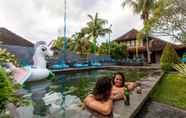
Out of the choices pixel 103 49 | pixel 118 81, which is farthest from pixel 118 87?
pixel 103 49

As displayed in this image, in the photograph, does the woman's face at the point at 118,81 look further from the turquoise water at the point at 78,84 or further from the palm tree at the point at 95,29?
the palm tree at the point at 95,29

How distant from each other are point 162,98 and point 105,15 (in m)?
36.0

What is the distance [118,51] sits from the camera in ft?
118

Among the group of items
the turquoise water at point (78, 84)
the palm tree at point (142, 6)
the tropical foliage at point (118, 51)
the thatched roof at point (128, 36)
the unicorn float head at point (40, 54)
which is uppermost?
the palm tree at point (142, 6)

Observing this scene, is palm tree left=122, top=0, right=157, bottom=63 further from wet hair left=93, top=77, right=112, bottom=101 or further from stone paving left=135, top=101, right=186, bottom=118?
wet hair left=93, top=77, right=112, bottom=101

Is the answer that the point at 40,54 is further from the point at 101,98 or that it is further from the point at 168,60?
the point at 168,60

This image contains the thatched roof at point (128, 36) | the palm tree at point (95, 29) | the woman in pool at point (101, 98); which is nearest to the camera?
the woman in pool at point (101, 98)

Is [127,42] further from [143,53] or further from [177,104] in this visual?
[177,104]

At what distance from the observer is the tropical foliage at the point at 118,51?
3570 centimetres

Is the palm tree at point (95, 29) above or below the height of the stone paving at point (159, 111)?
above

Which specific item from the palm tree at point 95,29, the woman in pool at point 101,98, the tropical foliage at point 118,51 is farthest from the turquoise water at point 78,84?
the palm tree at point 95,29

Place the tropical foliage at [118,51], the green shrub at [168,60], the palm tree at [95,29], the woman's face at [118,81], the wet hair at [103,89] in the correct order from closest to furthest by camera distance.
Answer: the wet hair at [103,89], the woman's face at [118,81], the green shrub at [168,60], the tropical foliage at [118,51], the palm tree at [95,29]

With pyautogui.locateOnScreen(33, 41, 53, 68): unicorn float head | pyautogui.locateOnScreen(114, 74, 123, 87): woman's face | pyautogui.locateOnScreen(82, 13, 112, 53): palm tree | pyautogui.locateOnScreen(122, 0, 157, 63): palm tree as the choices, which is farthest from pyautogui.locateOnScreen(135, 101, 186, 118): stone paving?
pyautogui.locateOnScreen(82, 13, 112, 53): palm tree

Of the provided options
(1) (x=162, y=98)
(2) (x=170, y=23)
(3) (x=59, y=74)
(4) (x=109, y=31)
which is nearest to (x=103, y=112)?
(1) (x=162, y=98)
